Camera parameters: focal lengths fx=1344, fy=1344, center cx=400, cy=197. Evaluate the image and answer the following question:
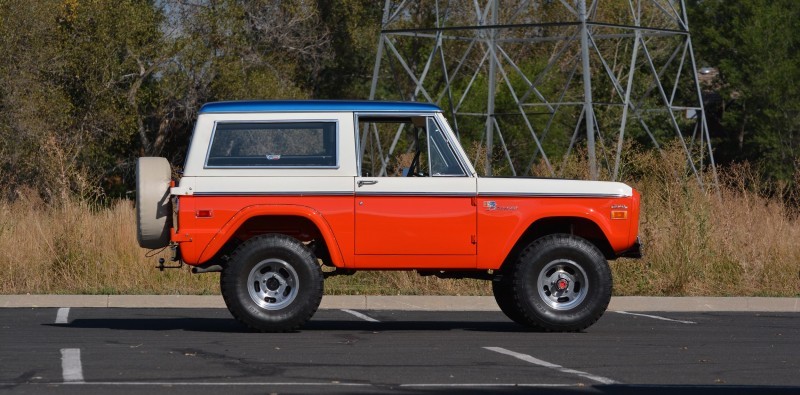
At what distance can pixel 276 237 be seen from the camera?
39.8 feet

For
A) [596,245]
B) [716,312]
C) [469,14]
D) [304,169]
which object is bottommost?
[716,312]

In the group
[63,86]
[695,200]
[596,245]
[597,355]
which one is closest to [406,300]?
[596,245]

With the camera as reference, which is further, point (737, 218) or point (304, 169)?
point (737, 218)

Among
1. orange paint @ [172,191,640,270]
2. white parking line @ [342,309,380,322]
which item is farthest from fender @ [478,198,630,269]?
white parking line @ [342,309,380,322]

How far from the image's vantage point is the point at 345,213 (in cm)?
1208

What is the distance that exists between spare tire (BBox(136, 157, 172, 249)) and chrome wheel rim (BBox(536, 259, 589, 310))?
3453 millimetres

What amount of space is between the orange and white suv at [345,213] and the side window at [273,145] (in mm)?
12

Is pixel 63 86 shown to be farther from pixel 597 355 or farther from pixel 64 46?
pixel 597 355

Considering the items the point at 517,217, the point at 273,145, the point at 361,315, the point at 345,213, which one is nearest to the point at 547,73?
the point at 361,315

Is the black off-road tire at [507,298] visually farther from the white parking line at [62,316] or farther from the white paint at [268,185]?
the white parking line at [62,316]

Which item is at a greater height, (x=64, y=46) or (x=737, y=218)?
(x=64, y=46)

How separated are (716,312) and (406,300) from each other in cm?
358

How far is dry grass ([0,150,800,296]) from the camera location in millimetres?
16766

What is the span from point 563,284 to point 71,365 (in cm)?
481
